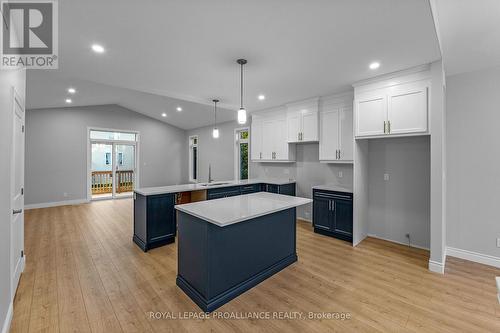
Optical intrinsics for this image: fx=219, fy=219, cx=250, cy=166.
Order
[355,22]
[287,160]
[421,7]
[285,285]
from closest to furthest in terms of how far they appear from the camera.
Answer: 1. [421,7]
2. [355,22]
3. [285,285]
4. [287,160]

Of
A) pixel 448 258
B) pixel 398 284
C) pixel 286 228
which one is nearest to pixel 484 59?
pixel 448 258

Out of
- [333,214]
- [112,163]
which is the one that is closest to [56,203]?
[112,163]

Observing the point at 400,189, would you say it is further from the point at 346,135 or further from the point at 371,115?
the point at 371,115

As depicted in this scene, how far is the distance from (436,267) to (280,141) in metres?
3.56

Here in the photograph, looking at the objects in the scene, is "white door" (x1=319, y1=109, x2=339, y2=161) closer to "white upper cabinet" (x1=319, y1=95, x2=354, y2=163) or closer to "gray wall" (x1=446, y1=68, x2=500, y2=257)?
"white upper cabinet" (x1=319, y1=95, x2=354, y2=163)

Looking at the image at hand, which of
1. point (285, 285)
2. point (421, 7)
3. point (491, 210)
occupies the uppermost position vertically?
point (421, 7)

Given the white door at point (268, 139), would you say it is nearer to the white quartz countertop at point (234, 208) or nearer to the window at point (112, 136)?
the white quartz countertop at point (234, 208)

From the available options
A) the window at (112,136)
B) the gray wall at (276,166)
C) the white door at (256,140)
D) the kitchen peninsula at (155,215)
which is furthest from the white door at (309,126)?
the window at (112,136)

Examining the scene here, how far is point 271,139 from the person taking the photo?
555cm

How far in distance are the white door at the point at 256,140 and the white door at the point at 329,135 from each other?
180 cm

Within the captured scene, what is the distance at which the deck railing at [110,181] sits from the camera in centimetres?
782

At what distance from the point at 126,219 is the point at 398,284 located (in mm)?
5490

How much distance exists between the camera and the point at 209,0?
1796mm

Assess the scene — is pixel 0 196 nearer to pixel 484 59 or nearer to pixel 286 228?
pixel 286 228
